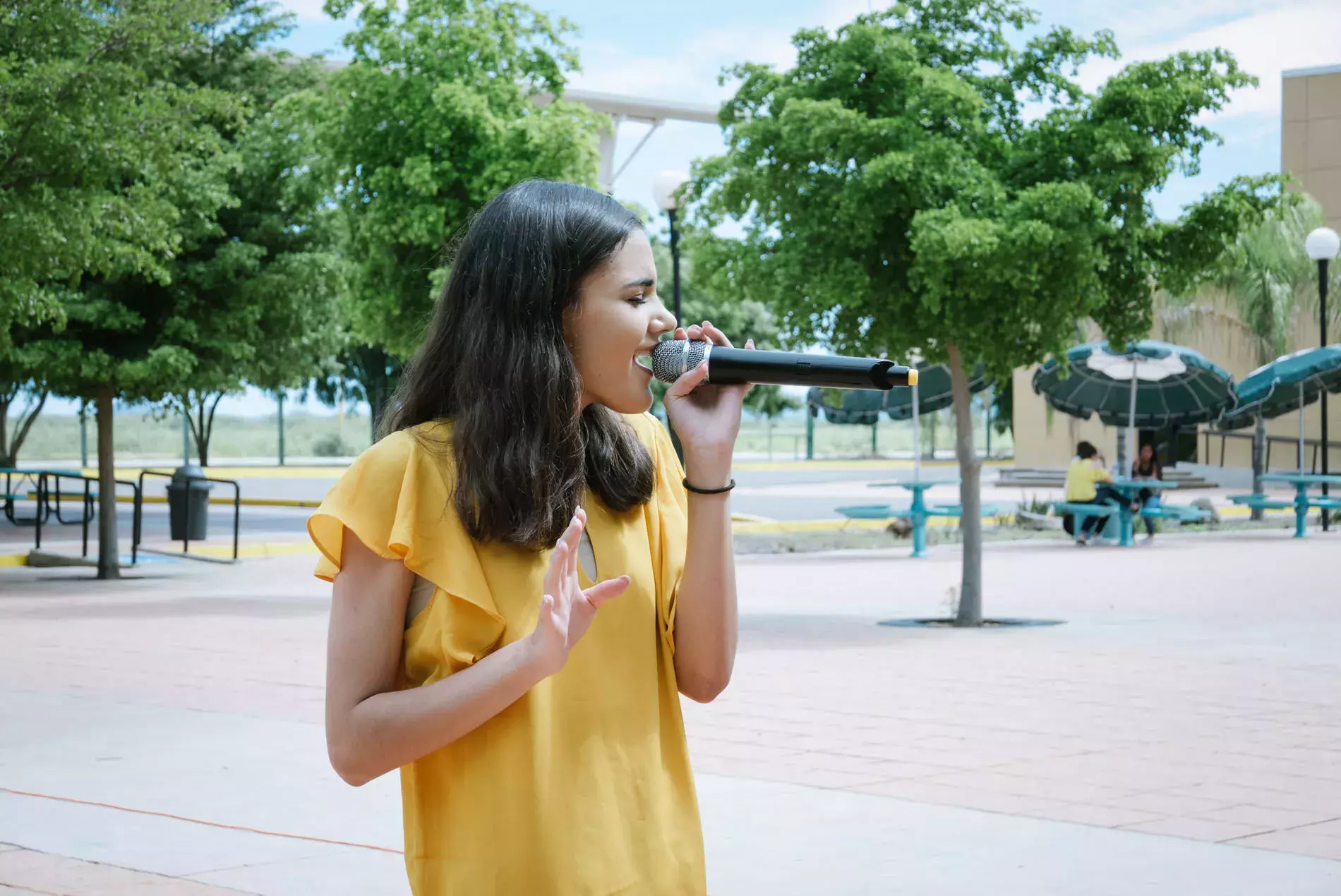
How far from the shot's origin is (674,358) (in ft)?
6.88

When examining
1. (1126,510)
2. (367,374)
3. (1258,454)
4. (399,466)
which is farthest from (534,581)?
(367,374)

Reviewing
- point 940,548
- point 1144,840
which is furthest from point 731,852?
point 940,548

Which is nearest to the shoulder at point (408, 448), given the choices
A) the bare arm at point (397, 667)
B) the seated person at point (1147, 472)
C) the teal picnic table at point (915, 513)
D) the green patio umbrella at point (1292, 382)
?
the bare arm at point (397, 667)

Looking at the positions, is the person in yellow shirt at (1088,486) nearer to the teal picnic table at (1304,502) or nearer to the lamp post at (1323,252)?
the teal picnic table at (1304,502)

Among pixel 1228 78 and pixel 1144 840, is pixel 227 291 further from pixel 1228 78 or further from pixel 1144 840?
pixel 1144 840

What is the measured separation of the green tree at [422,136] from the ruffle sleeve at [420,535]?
11.3 meters

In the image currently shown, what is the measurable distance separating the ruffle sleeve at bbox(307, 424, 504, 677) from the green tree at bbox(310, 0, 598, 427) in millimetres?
11348

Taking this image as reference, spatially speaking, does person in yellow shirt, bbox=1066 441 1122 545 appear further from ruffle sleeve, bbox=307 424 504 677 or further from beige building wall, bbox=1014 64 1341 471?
ruffle sleeve, bbox=307 424 504 677

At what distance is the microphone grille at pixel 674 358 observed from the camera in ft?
6.85

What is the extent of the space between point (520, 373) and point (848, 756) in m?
5.36

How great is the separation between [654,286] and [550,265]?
0.16 metres

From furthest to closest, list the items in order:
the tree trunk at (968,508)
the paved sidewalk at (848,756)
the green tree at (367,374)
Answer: the green tree at (367,374) → the tree trunk at (968,508) → the paved sidewalk at (848,756)

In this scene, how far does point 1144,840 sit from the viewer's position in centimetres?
542

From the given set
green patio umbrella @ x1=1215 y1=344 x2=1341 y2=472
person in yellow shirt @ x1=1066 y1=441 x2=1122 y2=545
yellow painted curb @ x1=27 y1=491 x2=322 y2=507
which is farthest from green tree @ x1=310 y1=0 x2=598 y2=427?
yellow painted curb @ x1=27 y1=491 x2=322 y2=507
